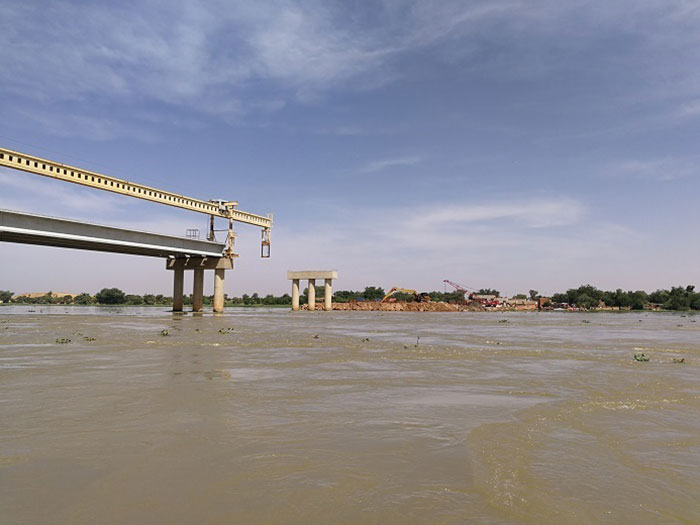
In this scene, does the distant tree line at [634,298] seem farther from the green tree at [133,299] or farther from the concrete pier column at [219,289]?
the green tree at [133,299]

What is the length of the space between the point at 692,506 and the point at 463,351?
1318 centimetres

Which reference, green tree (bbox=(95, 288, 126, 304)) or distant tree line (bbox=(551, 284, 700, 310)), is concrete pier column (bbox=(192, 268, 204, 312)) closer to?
green tree (bbox=(95, 288, 126, 304))

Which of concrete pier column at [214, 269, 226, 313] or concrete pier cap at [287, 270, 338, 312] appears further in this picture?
concrete pier cap at [287, 270, 338, 312]

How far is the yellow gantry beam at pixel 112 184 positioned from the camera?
42812 mm

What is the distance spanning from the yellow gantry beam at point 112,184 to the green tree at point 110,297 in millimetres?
91060

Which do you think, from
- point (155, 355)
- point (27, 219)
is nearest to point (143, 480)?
point (155, 355)

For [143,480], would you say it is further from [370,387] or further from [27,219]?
[27,219]

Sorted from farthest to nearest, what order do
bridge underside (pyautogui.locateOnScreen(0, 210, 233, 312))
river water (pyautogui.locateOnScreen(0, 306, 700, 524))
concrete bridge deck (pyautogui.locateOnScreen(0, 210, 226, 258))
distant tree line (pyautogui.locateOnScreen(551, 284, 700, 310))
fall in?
distant tree line (pyautogui.locateOnScreen(551, 284, 700, 310)) < bridge underside (pyautogui.locateOnScreen(0, 210, 233, 312)) < concrete bridge deck (pyautogui.locateOnScreen(0, 210, 226, 258)) < river water (pyautogui.locateOnScreen(0, 306, 700, 524))

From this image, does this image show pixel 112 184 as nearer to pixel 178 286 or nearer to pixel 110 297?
pixel 178 286

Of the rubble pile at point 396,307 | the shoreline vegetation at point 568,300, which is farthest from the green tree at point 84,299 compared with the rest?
the rubble pile at point 396,307

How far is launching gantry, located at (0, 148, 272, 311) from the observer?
144 ft

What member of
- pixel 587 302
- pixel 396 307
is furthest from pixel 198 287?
pixel 587 302

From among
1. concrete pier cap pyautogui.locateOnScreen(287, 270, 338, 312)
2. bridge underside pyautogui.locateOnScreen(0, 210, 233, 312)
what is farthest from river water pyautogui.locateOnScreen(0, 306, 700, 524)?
concrete pier cap pyautogui.locateOnScreen(287, 270, 338, 312)

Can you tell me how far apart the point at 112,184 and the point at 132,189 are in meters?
2.80
